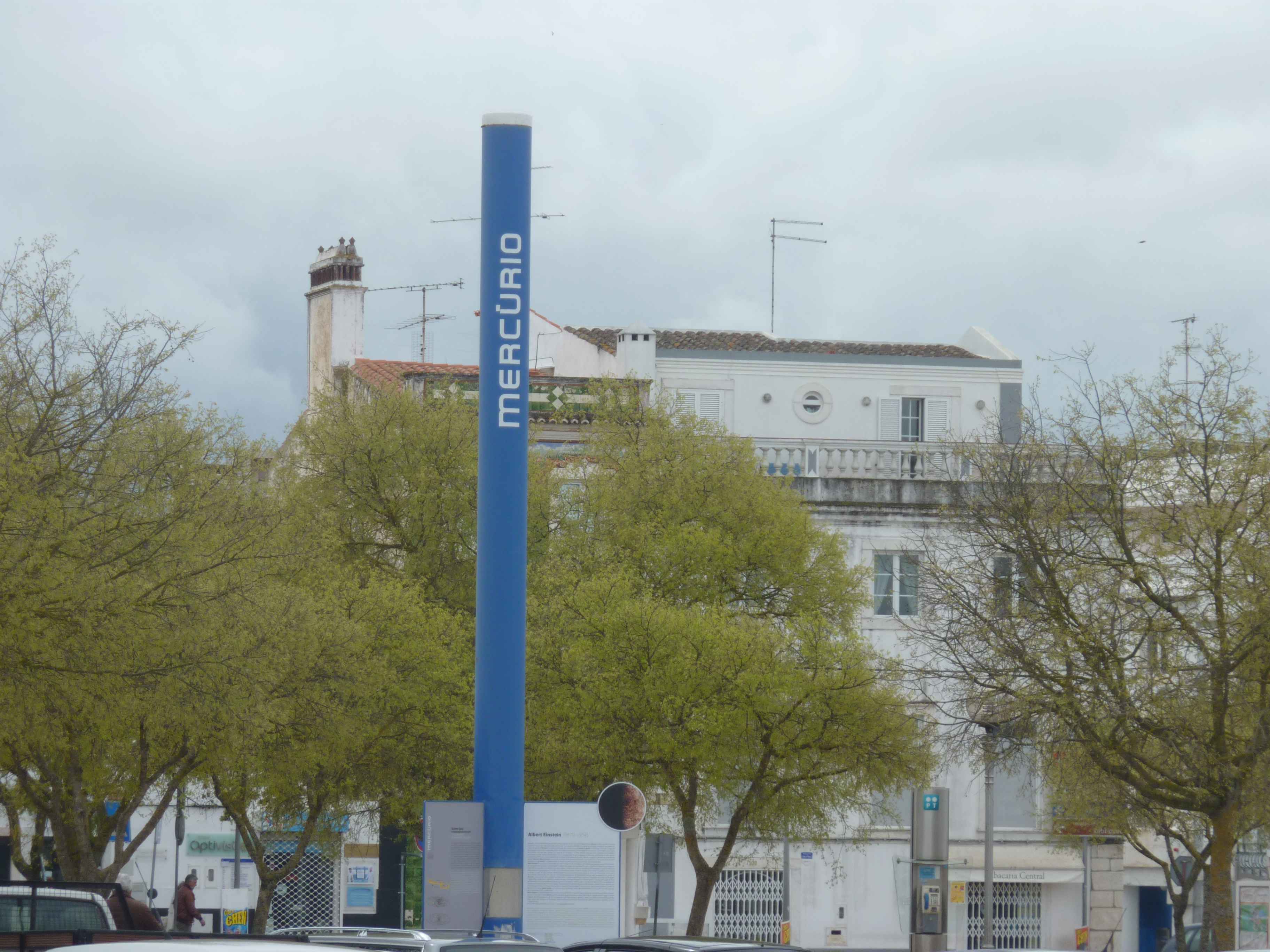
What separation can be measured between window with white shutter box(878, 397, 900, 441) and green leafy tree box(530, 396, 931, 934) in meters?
21.1

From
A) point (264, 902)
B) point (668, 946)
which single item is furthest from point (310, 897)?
point (668, 946)

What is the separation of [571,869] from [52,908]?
19.7 ft

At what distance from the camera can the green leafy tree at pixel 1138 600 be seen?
25.1 meters

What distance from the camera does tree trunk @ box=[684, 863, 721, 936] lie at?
1203 inches

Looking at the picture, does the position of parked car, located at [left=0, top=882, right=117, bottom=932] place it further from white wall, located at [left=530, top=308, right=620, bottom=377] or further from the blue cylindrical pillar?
white wall, located at [left=530, top=308, right=620, bottom=377]

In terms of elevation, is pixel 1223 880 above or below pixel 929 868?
above

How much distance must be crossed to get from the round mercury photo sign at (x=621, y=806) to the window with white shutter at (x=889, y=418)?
35.4 meters

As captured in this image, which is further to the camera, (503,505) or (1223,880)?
(1223,880)

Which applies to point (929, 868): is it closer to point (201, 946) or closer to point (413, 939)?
point (413, 939)

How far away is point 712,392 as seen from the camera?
54.0 meters

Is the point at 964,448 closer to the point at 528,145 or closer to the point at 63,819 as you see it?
the point at 528,145

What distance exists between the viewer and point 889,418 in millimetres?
55531

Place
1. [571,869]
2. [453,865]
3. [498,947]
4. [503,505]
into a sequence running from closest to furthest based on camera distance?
[498,947] → [571,869] → [453,865] → [503,505]

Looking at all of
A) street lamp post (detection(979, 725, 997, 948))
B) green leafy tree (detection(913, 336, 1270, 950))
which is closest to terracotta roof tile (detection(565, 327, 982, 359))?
street lamp post (detection(979, 725, 997, 948))
